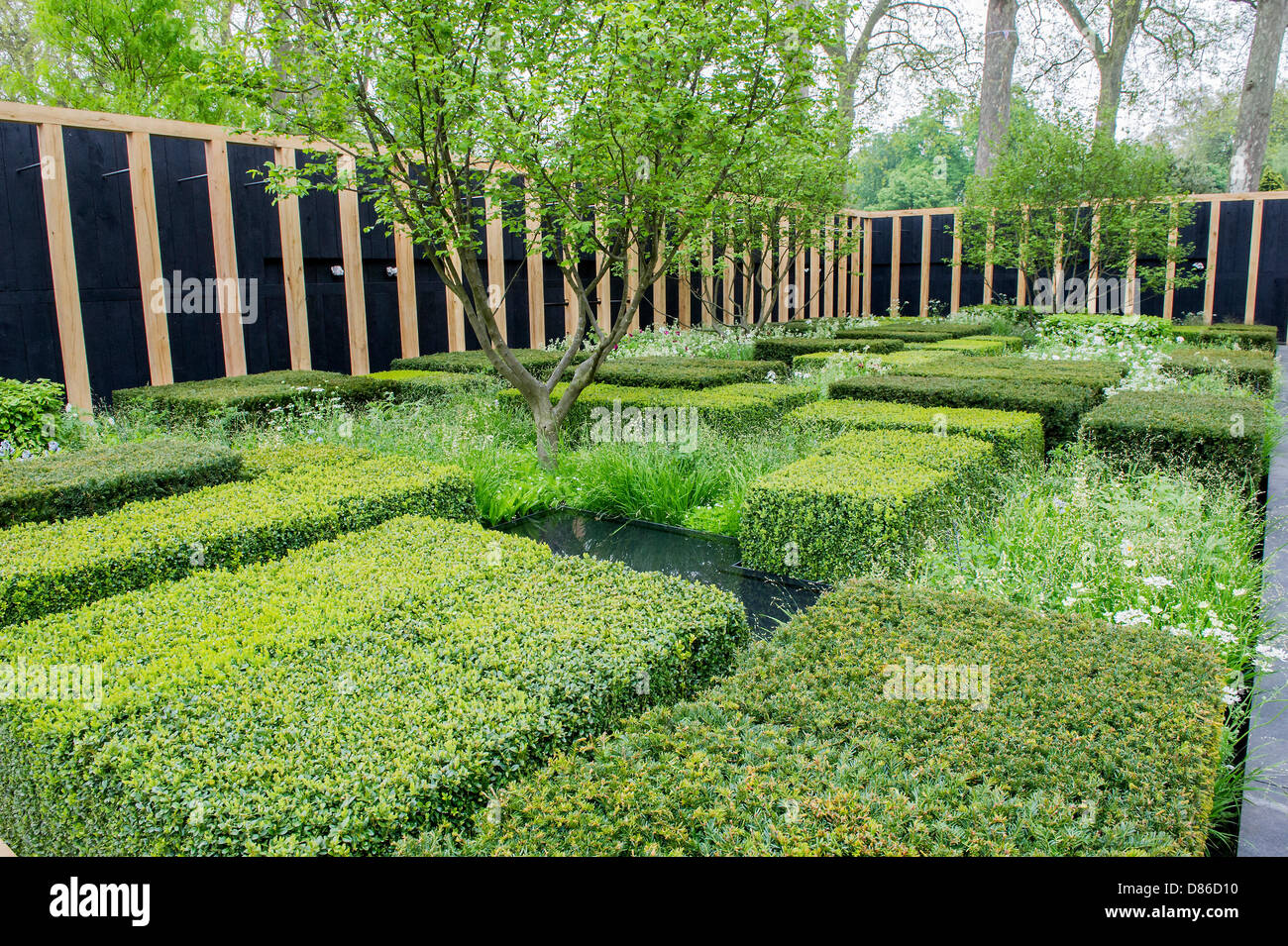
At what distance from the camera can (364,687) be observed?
308cm

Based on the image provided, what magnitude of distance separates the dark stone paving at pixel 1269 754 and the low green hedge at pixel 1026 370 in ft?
14.7

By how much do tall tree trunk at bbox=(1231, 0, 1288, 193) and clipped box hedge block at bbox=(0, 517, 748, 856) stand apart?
27254mm

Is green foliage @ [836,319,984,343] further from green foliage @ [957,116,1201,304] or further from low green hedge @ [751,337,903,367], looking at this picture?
green foliage @ [957,116,1201,304]

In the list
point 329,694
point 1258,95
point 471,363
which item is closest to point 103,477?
point 329,694

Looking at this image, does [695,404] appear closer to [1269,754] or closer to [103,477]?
[103,477]

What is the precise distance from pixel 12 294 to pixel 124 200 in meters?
1.71

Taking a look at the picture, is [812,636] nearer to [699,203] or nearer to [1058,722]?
[1058,722]

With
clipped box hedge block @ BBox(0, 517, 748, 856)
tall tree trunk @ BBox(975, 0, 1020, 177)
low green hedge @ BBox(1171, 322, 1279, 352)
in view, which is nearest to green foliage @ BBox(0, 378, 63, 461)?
clipped box hedge block @ BBox(0, 517, 748, 856)

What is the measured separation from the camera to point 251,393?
9.07 metres

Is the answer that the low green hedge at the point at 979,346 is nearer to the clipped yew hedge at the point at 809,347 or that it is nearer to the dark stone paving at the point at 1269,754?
the clipped yew hedge at the point at 809,347

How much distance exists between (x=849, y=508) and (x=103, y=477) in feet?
14.3

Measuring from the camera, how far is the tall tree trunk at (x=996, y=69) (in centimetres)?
2296
